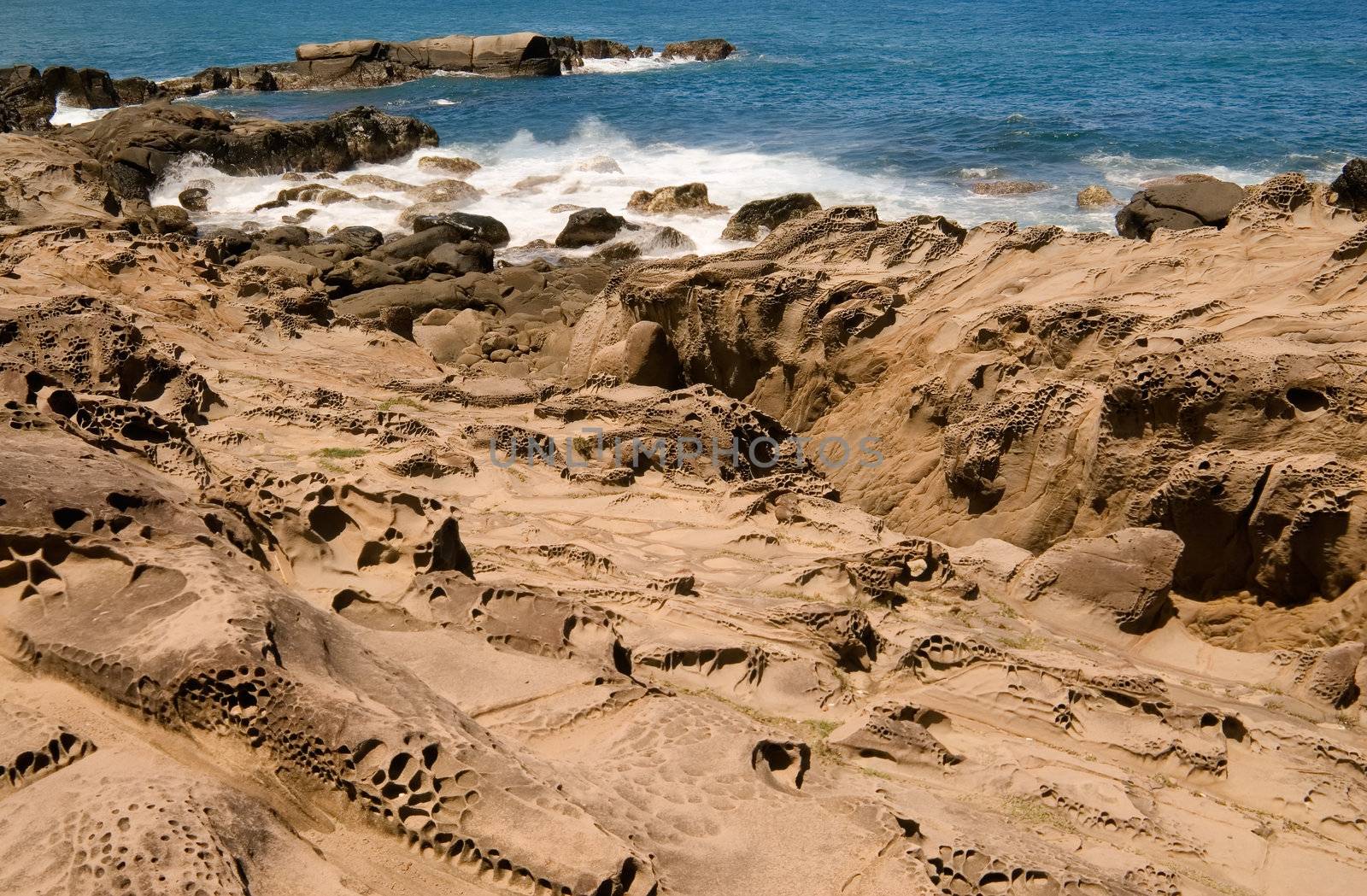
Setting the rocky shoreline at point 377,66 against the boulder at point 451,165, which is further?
the rocky shoreline at point 377,66

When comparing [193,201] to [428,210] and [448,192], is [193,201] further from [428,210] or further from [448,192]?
[448,192]

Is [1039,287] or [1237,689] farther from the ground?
[1039,287]

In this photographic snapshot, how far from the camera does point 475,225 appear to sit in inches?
858

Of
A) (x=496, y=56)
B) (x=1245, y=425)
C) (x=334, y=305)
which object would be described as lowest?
(x=334, y=305)

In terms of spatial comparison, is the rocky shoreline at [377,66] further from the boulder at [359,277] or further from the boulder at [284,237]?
the boulder at [359,277]

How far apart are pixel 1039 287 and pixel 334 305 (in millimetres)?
10626

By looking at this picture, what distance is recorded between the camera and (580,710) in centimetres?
421

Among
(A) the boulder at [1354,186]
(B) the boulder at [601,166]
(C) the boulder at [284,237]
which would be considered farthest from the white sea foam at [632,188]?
(A) the boulder at [1354,186]

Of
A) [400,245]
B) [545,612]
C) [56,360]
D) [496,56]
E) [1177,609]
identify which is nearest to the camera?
[545,612]

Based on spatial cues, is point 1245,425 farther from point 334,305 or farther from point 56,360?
point 334,305

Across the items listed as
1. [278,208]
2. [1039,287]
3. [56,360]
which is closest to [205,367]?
[56,360]

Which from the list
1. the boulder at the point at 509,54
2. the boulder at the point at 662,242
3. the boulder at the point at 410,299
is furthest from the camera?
the boulder at the point at 509,54

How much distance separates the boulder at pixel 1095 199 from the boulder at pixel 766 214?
627 centimetres

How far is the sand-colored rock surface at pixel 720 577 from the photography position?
3.21 meters
